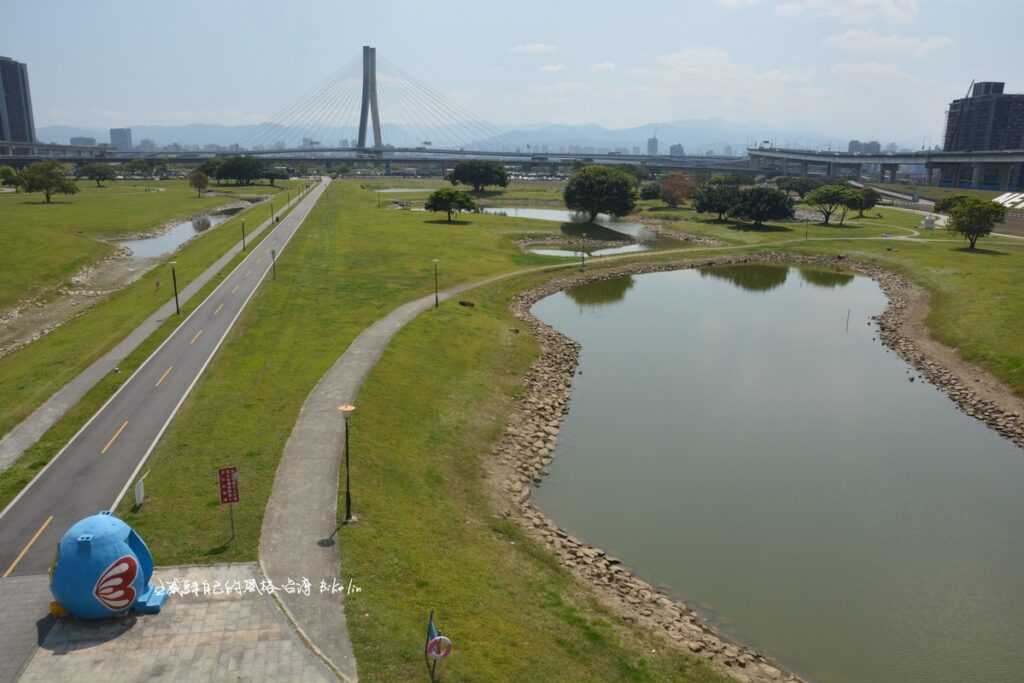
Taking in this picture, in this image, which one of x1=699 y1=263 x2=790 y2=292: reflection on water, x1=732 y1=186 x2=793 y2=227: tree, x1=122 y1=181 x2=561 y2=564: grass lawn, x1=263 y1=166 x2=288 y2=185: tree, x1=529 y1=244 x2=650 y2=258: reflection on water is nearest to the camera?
x1=122 y1=181 x2=561 y2=564: grass lawn

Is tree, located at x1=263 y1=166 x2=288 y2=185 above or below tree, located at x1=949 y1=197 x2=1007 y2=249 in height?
above

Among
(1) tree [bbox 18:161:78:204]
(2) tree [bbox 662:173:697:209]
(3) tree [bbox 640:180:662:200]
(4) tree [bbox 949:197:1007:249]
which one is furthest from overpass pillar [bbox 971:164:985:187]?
(1) tree [bbox 18:161:78:204]

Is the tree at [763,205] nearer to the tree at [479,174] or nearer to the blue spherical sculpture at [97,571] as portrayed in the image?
the tree at [479,174]

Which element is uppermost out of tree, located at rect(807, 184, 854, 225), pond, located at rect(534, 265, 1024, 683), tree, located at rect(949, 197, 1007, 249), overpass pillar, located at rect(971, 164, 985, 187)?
overpass pillar, located at rect(971, 164, 985, 187)

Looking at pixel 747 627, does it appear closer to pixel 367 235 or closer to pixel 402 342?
pixel 402 342

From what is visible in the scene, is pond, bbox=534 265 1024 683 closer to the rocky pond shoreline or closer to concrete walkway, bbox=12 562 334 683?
the rocky pond shoreline

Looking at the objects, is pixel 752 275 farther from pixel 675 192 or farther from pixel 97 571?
pixel 97 571
